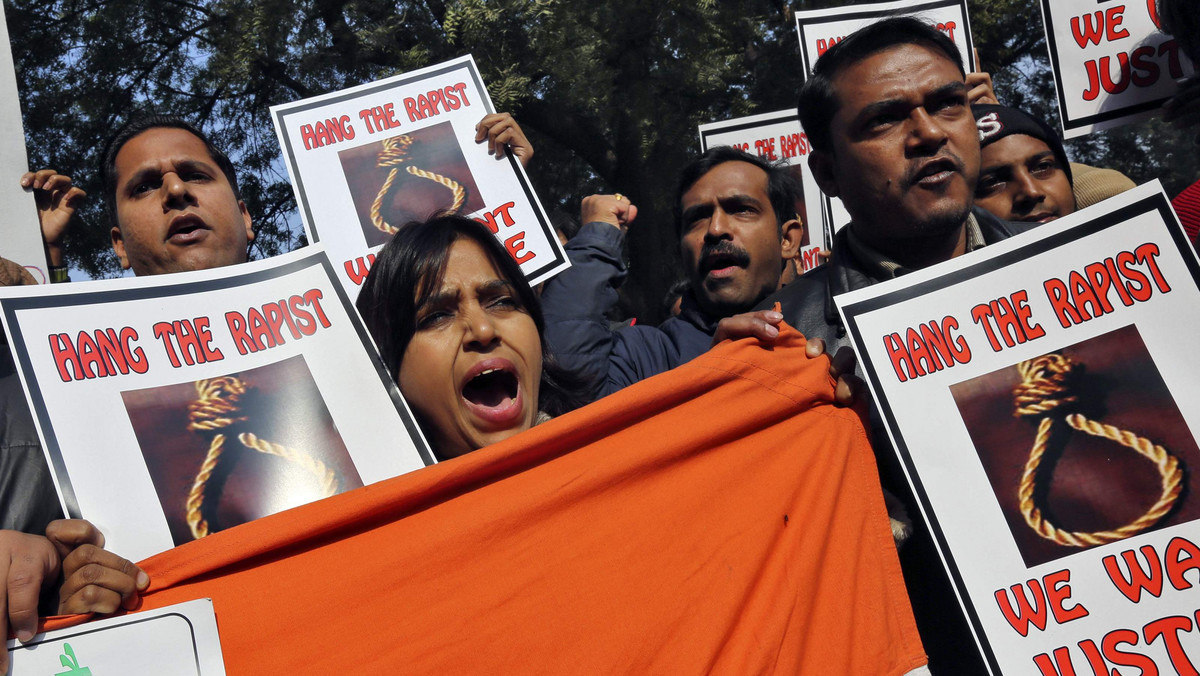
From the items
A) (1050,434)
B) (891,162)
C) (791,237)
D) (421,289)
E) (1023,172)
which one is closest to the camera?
(1050,434)

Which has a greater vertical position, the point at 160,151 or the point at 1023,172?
the point at 160,151

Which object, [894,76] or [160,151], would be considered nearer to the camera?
[894,76]

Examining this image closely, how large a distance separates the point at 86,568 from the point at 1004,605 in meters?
1.48

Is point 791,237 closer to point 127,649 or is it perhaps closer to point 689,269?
point 689,269

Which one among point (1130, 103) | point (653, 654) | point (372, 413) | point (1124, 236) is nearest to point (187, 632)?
point (372, 413)

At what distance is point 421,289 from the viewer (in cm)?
236

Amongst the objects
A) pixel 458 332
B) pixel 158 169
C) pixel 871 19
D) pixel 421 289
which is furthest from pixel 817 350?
pixel 871 19

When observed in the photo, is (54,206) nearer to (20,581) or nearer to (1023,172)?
(20,581)

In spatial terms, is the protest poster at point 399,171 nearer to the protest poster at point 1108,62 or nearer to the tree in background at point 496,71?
the protest poster at point 1108,62

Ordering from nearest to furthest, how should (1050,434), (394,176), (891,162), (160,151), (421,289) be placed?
(1050,434) < (891,162) < (421,289) < (160,151) < (394,176)

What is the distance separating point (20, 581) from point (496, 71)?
608 cm

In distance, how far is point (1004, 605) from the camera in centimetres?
171

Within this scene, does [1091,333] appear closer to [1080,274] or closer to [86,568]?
[1080,274]

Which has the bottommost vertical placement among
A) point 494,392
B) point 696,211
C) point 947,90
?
point 494,392
